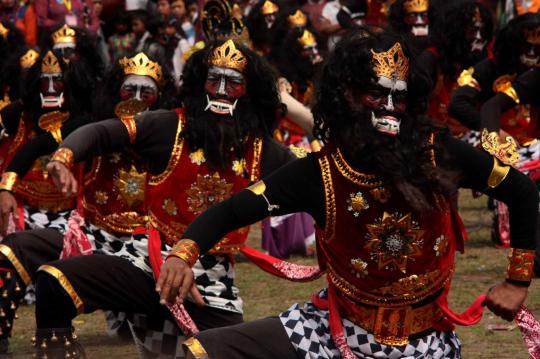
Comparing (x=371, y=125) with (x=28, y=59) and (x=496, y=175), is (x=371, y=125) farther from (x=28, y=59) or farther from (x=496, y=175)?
(x=28, y=59)

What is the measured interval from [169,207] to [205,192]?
0.60ft

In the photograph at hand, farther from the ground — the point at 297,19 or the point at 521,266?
the point at 521,266

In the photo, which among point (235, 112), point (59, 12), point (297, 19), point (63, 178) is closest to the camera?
point (63, 178)

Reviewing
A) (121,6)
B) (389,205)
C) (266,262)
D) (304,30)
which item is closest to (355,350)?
(389,205)

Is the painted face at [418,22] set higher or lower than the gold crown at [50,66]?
lower

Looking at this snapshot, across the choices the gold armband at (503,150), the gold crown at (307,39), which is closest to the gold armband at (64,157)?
the gold armband at (503,150)

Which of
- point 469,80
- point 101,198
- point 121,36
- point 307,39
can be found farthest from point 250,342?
point 121,36

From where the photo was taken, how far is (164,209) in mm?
6516

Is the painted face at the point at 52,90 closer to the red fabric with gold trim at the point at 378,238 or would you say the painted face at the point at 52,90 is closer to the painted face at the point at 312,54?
the red fabric with gold trim at the point at 378,238

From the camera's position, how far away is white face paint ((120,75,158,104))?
7891 millimetres

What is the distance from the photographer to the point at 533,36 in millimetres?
9766

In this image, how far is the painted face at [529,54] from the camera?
974 cm

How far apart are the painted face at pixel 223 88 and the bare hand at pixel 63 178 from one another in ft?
4.00

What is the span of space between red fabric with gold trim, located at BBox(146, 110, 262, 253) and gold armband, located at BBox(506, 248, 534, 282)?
178cm
